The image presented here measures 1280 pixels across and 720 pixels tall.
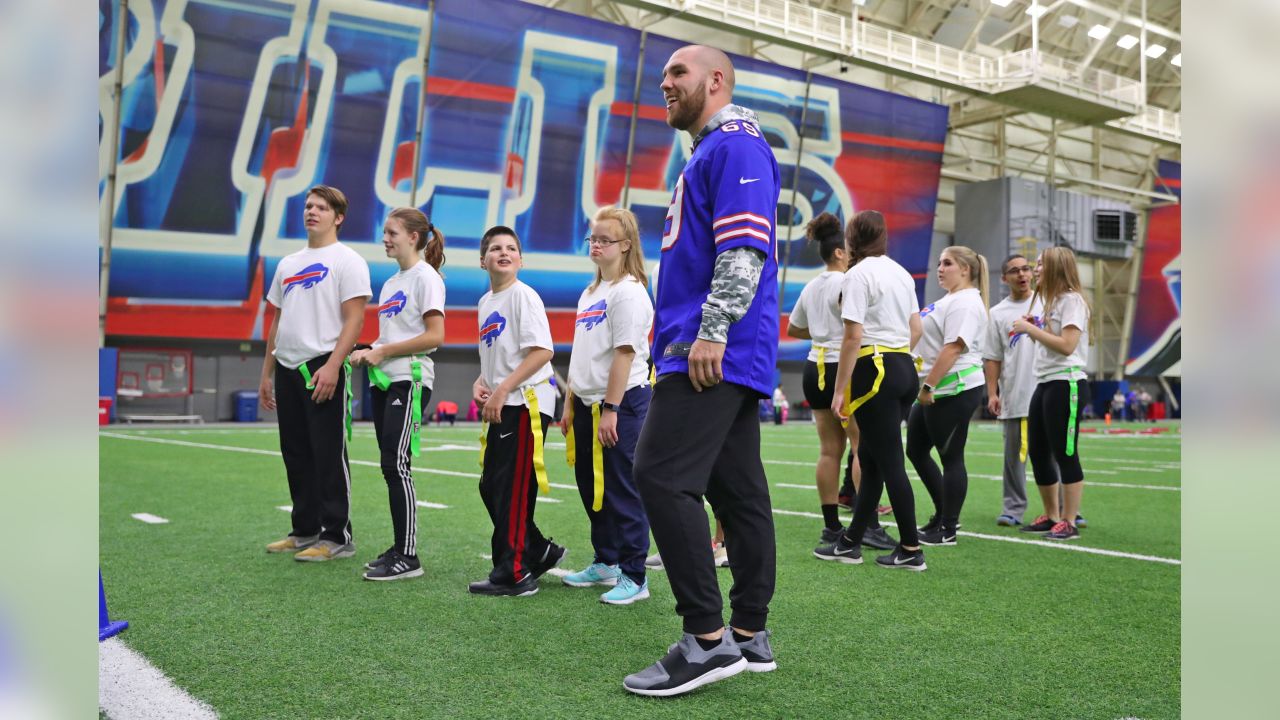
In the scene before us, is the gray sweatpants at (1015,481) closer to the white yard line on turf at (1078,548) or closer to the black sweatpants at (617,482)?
the white yard line on turf at (1078,548)

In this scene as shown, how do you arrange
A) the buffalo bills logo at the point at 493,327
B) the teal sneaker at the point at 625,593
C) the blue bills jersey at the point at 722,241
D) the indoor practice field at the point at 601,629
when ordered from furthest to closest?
the buffalo bills logo at the point at 493,327, the teal sneaker at the point at 625,593, the blue bills jersey at the point at 722,241, the indoor practice field at the point at 601,629

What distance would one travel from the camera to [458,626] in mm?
3264

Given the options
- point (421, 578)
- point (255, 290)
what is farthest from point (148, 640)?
point (255, 290)

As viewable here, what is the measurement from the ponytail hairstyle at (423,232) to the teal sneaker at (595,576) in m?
1.55

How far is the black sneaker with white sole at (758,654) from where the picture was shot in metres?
2.76

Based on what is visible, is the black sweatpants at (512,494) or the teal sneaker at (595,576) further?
the teal sneaker at (595,576)

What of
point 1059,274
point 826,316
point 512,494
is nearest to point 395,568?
point 512,494

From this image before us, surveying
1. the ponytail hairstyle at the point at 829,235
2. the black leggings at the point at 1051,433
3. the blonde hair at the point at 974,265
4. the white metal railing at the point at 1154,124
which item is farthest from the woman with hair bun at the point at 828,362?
the white metal railing at the point at 1154,124

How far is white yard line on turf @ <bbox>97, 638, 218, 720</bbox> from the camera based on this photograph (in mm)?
2309

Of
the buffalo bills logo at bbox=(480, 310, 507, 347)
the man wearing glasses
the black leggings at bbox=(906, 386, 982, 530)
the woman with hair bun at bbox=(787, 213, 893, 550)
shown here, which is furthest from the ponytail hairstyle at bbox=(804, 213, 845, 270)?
the buffalo bills logo at bbox=(480, 310, 507, 347)

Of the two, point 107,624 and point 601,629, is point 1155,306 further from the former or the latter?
point 107,624

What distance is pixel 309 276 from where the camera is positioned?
455 cm
